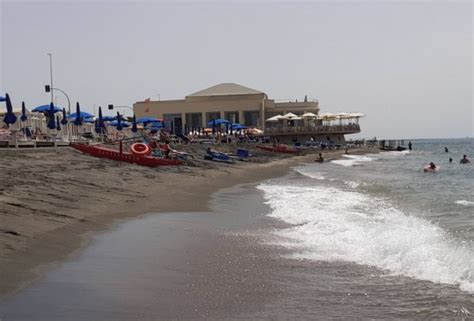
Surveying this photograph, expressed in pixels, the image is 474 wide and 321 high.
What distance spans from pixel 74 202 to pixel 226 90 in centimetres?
7611

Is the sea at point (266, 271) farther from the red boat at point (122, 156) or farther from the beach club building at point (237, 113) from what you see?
the beach club building at point (237, 113)

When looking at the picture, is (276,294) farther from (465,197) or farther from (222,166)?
(222,166)

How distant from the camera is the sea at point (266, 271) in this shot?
5.82 metres

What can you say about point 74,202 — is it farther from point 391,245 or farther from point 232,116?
point 232,116

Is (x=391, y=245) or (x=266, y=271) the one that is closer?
(x=266, y=271)

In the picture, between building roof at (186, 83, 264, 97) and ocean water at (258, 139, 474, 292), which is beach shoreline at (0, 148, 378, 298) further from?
building roof at (186, 83, 264, 97)

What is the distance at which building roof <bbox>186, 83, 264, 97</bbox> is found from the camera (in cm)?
8594

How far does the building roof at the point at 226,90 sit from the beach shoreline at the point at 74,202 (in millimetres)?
59220

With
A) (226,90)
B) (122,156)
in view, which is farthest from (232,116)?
(122,156)

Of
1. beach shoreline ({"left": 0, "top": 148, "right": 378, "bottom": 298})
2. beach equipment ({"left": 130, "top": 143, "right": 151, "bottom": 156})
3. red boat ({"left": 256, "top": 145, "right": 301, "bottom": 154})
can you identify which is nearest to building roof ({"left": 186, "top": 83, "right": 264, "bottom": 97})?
red boat ({"left": 256, "top": 145, "right": 301, "bottom": 154})

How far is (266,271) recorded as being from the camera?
7.72 m

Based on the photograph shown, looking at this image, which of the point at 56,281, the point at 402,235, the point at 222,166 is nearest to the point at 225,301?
the point at 56,281

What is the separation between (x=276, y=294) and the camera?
6562 millimetres

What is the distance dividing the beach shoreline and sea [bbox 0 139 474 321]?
36cm
